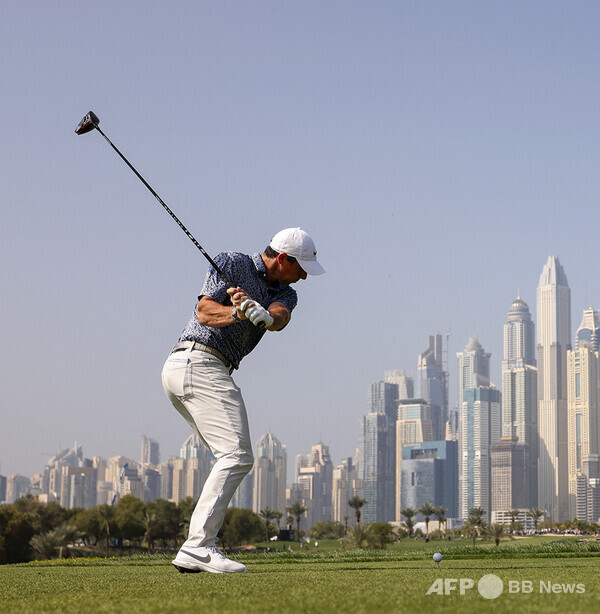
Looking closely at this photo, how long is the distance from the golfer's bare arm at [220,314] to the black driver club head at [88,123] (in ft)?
8.57

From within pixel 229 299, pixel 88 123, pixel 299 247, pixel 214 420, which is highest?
pixel 88 123

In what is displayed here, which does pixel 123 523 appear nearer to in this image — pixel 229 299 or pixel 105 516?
pixel 105 516

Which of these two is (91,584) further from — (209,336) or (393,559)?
(393,559)

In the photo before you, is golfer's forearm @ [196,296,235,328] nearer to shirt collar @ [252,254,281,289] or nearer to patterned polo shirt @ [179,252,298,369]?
patterned polo shirt @ [179,252,298,369]

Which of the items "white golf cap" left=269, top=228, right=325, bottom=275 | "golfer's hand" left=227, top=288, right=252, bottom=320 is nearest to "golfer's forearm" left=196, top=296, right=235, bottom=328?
"golfer's hand" left=227, top=288, right=252, bottom=320

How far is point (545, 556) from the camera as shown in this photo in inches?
396

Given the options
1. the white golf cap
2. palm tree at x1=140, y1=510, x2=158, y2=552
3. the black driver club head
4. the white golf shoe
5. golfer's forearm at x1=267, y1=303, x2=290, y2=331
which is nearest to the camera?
the white golf shoe

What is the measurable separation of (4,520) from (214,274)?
8415 cm

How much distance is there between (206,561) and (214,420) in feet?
3.39

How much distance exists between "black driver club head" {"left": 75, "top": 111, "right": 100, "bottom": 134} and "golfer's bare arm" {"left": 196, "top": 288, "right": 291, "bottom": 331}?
8.57ft

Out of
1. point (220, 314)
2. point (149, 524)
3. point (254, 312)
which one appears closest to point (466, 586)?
point (254, 312)

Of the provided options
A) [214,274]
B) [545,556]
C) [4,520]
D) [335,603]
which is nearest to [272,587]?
[335,603]

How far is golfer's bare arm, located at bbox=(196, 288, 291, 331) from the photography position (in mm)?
7070

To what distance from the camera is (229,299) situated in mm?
7262
